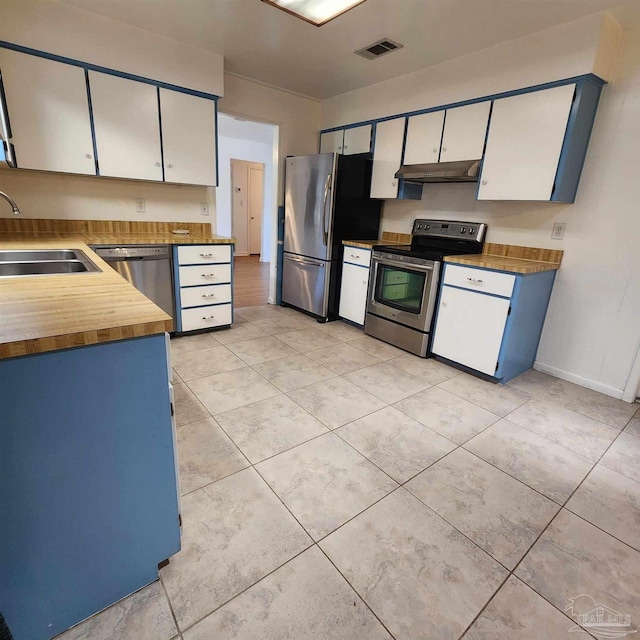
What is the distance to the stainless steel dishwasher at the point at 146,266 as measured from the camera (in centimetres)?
278

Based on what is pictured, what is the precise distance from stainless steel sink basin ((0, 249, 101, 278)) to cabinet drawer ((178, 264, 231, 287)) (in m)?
1.03

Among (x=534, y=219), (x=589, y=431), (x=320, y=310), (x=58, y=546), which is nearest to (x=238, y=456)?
(x=58, y=546)

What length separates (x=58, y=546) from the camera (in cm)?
96

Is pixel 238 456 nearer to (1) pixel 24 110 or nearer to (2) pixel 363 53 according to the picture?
(1) pixel 24 110

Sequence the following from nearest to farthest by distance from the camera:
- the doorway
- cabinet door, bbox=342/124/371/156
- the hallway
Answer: cabinet door, bbox=342/124/371/156 → the hallway → the doorway

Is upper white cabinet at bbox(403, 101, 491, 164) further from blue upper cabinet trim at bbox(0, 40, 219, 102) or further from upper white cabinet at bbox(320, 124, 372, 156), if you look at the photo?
blue upper cabinet trim at bbox(0, 40, 219, 102)

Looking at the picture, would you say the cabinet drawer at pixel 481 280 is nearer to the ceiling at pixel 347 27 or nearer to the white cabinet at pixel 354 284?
the white cabinet at pixel 354 284

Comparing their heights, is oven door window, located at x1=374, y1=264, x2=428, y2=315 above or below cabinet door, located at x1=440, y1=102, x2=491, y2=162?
below

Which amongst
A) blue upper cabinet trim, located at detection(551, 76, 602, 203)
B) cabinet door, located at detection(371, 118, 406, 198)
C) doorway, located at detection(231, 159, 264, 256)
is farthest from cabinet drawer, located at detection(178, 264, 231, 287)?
doorway, located at detection(231, 159, 264, 256)

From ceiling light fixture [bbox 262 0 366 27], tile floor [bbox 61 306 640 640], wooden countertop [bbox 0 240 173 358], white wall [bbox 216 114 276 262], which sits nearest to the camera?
wooden countertop [bbox 0 240 173 358]

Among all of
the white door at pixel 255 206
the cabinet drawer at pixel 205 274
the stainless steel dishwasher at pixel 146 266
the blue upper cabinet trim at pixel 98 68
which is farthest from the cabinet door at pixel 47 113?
the white door at pixel 255 206

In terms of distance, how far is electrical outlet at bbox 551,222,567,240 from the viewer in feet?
8.86

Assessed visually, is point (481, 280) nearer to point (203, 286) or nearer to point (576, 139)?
point (576, 139)

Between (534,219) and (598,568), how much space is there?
2.37 m
